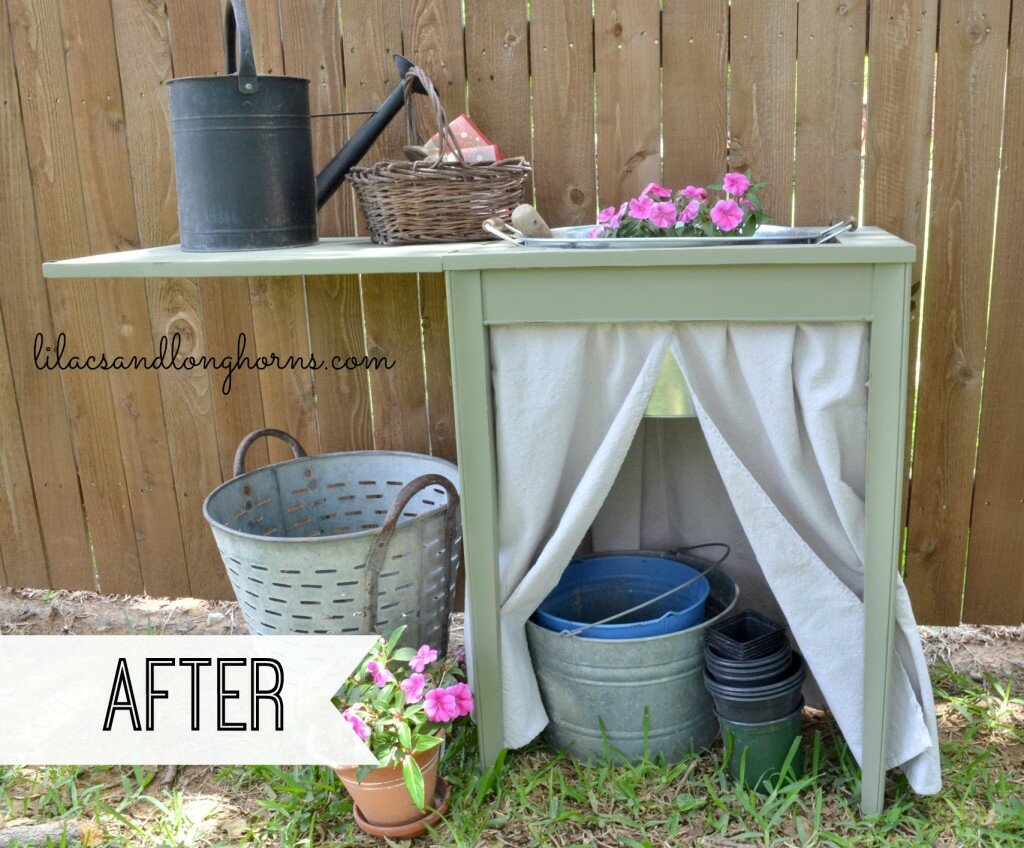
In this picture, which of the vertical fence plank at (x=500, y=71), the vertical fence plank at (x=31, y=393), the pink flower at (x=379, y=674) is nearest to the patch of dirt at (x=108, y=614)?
the vertical fence plank at (x=31, y=393)

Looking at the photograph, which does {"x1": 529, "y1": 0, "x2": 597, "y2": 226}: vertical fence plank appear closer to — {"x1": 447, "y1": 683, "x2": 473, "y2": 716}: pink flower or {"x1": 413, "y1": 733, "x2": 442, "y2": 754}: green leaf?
{"x1": 447, "y1": 683, "x2": 473, "y2": 716}: pink flower

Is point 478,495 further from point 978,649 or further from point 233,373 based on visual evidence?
point 978,649

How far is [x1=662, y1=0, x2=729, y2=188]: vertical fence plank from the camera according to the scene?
7.59 ft

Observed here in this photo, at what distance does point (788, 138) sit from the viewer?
2346 millimetres

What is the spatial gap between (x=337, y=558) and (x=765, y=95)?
142 centimetres

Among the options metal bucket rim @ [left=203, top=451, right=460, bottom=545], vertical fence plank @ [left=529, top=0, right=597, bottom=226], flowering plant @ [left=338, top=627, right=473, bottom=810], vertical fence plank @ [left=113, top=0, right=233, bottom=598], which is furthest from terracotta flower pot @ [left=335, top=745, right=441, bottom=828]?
vertical fence plank @ [left=529, top=0, right=597, bottom=226]

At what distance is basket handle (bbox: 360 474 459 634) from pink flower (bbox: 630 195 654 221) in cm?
66

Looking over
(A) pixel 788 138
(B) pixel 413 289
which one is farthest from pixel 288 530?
(A) pixel 788 138

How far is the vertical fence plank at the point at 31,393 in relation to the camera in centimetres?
270

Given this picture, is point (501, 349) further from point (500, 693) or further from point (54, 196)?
point (54, 196)

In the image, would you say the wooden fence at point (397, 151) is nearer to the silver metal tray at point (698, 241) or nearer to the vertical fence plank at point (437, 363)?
the vertical fence plank at point (437, 363)

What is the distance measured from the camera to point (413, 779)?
190cm

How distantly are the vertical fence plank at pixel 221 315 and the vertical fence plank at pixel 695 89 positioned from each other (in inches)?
43.8

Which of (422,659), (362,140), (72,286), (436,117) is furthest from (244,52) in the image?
(422,659)
